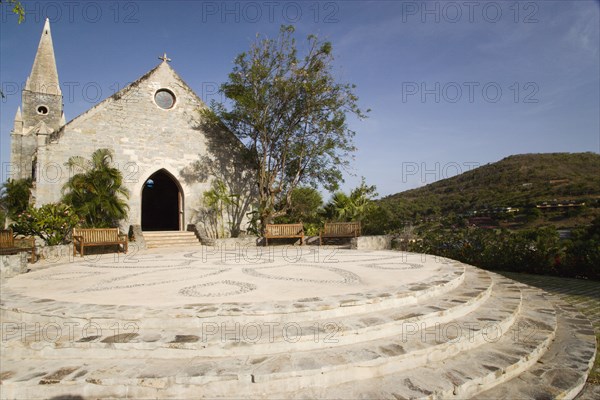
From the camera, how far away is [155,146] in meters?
13.0

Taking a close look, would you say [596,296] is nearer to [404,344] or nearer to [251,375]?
[404,344]

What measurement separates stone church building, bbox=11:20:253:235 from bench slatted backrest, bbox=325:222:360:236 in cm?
427

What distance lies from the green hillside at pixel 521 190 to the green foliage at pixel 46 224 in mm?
12168

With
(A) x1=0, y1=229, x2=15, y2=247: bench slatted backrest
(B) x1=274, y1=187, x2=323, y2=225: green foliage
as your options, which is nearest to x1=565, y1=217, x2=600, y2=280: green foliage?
(B) x1=274, y1=187, x2=323, y2=225: green foliage

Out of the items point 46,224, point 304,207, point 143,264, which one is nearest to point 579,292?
point 143,264

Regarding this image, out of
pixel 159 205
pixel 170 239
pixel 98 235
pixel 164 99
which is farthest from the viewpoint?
pixel 159 205

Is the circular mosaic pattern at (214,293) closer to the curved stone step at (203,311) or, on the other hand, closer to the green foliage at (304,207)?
the curved stone step at (203,311)

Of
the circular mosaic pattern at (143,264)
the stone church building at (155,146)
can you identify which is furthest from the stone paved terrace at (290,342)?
the stone church building at (155,146)

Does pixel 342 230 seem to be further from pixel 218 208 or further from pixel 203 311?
pixel 203 311

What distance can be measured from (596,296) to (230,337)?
231 inches

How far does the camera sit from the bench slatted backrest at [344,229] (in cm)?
1071

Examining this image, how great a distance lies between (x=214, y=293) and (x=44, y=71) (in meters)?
25.6

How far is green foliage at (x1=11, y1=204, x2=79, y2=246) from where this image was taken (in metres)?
8.83

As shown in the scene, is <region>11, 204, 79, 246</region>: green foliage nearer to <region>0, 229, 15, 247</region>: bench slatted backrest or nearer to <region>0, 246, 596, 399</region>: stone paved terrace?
<region>0, 229, 15, 247</region>: bench slatted backrest
